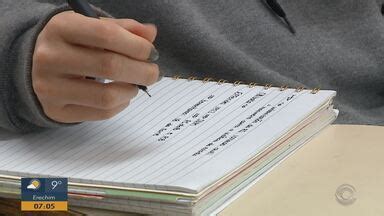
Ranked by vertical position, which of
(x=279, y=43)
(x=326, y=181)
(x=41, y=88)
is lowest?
(x=326, y=181)

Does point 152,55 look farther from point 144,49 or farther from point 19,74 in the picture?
point 19,74

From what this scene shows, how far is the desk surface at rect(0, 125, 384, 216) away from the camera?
477mm

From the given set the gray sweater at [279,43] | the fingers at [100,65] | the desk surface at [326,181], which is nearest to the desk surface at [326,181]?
the desk surface at [326,181]

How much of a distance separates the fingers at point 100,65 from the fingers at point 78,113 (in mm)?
38

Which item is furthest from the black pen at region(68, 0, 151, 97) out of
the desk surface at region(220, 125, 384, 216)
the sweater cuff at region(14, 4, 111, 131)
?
the desk surface at region(220, 125, 384, 216)

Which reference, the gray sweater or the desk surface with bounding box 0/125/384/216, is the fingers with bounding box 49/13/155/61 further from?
the gray sweater

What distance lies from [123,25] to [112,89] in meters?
0.05

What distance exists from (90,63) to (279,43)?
1.49 feet

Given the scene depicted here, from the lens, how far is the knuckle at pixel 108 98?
0.51 m

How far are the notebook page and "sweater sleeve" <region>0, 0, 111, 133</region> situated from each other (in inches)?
0.8

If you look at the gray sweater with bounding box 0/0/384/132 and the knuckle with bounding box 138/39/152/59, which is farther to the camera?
the gray sweater with bounding box 0/0/384/132
